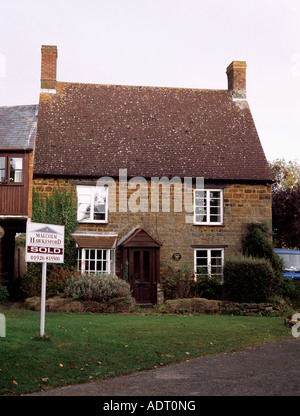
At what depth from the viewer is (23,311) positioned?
16.1 meters

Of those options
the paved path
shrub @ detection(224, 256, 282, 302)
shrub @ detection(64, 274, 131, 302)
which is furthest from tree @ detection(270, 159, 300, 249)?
the paved path

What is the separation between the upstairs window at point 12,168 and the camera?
19.5 m

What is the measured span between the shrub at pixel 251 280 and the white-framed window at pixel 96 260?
5.21 meters

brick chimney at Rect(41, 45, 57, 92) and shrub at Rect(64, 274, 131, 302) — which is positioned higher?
brick chimney at Rect(41, 45, 57, 92)

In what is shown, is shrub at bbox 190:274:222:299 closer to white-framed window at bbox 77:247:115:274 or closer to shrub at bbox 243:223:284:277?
shrub at bbox 243:223:284:277

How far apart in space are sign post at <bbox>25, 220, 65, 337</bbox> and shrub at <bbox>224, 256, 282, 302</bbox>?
959 cm

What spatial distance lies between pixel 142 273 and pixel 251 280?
4543 mm

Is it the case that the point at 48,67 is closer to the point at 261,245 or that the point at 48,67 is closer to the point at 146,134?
the point at 146,134

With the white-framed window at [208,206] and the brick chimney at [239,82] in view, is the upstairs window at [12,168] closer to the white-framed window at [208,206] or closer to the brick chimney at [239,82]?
the white-framed window at [208,206]

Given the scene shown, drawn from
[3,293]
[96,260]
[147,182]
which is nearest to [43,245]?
[3,293]

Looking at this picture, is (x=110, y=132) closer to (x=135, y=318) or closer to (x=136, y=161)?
(x=136, y=161)

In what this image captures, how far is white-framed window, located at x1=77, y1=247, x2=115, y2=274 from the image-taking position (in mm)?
20203

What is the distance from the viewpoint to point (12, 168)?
19688mm
